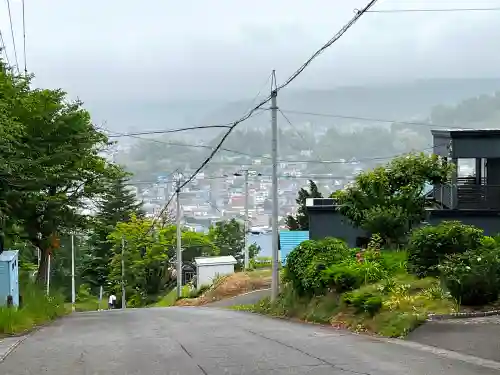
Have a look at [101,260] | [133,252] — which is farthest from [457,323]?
[101,260]

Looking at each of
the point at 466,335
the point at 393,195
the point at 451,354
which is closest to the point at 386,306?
the point at 466,335

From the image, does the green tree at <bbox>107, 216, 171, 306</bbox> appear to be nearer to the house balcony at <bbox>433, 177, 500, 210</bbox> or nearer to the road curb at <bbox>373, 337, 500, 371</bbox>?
the house balcony at <bbox>433, 177, 500, 210</bbox>

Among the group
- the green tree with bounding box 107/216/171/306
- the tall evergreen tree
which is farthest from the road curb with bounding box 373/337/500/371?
the tall evergreen tree

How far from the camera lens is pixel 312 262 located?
1950 centimetres

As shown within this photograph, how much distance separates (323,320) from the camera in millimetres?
17328

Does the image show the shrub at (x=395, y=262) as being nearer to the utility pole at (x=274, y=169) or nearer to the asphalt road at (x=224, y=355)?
the asphalt road at (x=224, y=355)

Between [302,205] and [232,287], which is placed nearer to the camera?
[232,287]

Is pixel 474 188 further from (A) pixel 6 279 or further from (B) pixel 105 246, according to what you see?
(B) pixel 105 246

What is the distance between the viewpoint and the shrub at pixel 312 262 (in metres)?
18.9

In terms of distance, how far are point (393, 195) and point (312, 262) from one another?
5425 mm

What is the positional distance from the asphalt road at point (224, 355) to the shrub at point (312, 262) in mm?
2809

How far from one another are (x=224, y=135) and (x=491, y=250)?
12.5 meters

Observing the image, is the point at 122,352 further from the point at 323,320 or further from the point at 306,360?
the point at 323,320

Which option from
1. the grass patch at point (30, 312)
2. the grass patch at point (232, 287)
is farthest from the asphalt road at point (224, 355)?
the grass patch at point (232, 287)
